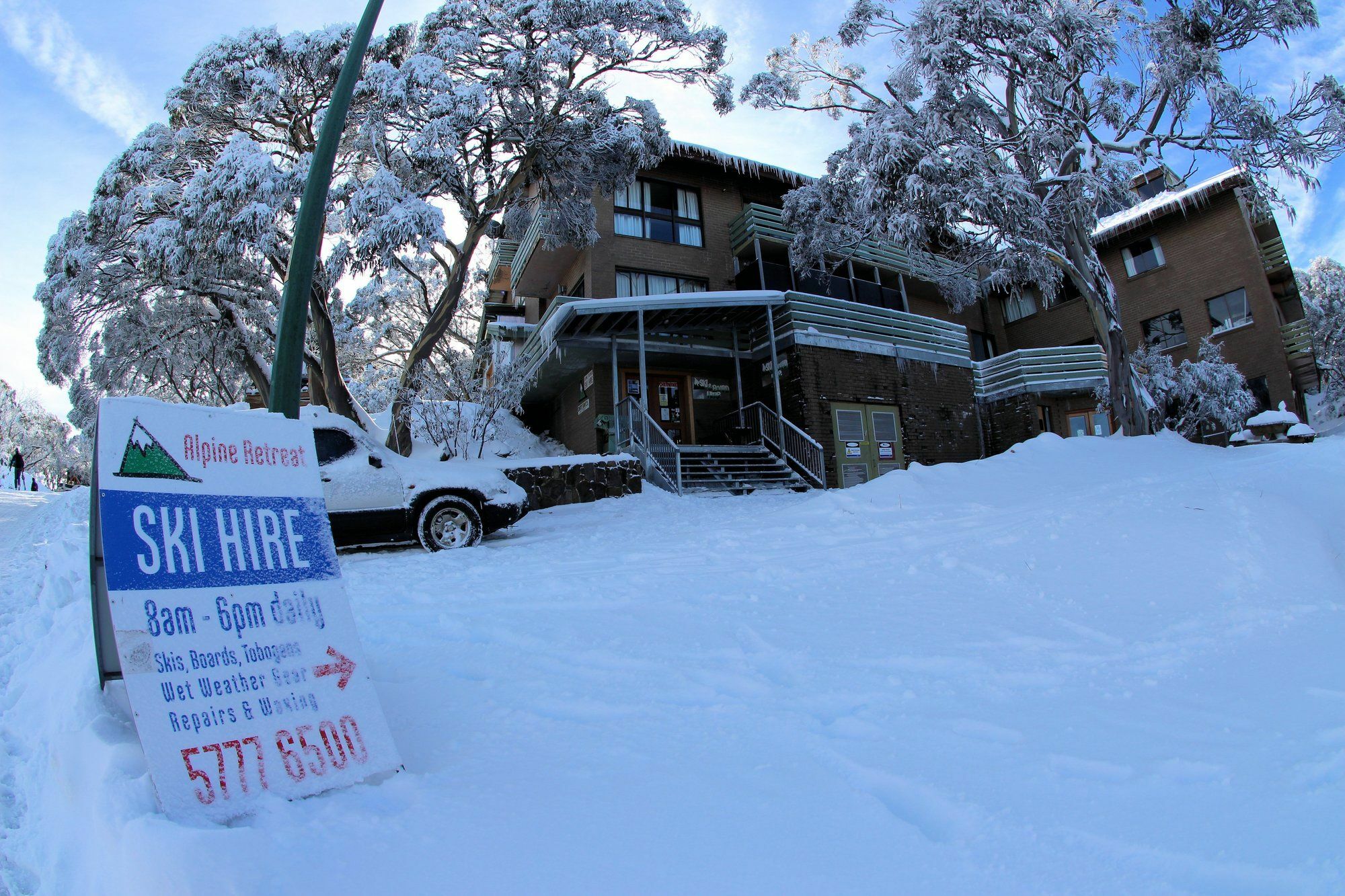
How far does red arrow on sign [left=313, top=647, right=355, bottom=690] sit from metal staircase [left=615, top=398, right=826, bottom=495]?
988cm

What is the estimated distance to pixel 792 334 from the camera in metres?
15.2

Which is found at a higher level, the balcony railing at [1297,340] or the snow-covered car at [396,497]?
the balcony railing at [1297,340]

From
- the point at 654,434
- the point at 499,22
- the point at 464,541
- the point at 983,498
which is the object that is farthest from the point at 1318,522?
the point at 499,22

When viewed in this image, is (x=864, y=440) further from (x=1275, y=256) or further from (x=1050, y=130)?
(x=1275, y=256)

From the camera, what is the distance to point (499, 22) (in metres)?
12.2

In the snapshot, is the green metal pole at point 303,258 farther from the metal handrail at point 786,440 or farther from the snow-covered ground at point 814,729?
the metal handrail at point 786,440

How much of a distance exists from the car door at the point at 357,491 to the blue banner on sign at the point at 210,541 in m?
5.68

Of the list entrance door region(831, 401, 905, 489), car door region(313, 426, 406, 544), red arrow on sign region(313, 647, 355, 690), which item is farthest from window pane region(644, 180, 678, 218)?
red arrow on sign region(313, 647, 355, 690)

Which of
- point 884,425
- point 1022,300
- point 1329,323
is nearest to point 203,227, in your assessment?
point 884,425

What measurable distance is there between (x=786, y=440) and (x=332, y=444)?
30.6 feet

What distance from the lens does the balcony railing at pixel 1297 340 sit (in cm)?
→ 1941

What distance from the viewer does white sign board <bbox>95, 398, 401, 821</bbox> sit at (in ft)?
6.53

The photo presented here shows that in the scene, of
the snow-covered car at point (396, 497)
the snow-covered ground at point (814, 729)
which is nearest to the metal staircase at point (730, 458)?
the snow-covered car at point (396, 497)

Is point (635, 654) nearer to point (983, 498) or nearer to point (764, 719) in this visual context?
point (764, 719)
